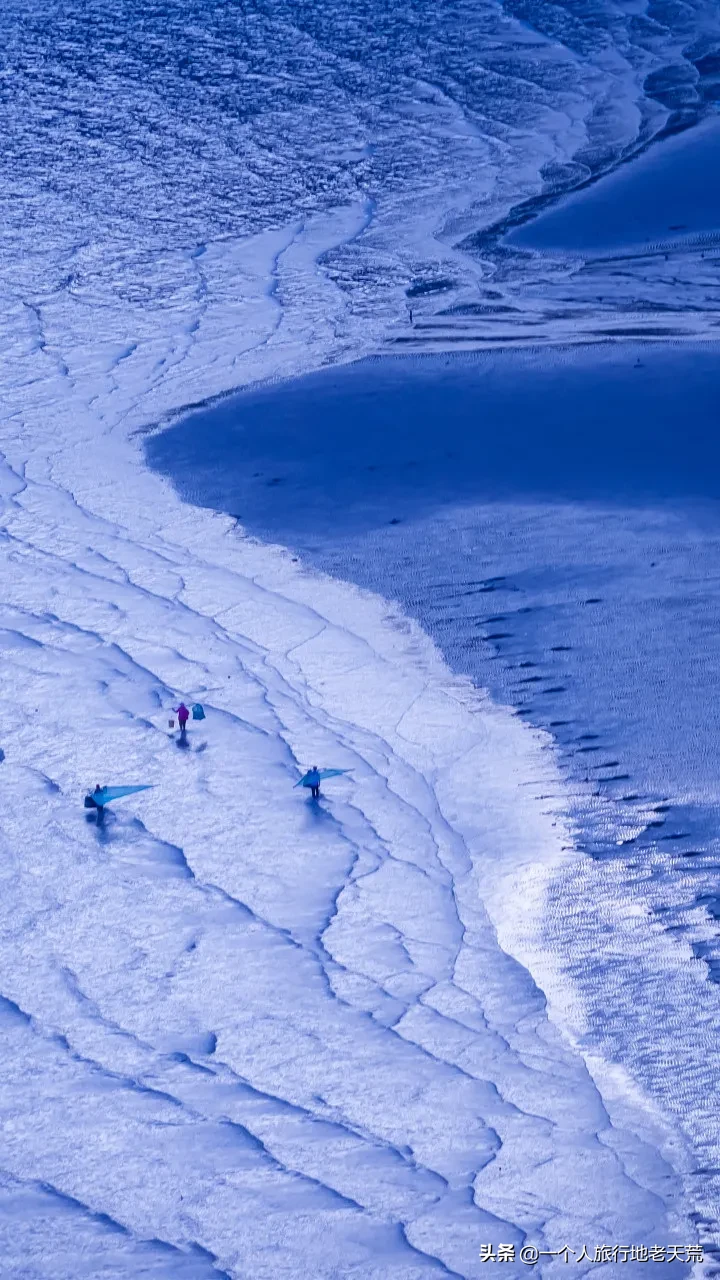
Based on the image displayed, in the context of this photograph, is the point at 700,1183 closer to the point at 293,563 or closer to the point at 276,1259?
the point at 276,1259

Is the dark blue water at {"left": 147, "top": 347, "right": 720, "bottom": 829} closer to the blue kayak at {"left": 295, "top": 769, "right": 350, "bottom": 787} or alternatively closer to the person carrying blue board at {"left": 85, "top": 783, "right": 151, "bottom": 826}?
the blue kayak at {"left": 295, "top": 769, "right": 350, "bottom": 787}

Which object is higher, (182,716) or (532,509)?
(532,509)

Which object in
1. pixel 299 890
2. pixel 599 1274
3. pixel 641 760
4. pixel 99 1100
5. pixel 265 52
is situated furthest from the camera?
pixel 265 52

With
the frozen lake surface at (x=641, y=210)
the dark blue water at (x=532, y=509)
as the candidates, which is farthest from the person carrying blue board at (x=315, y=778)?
the frozen lake surface at (x=641, y=210)

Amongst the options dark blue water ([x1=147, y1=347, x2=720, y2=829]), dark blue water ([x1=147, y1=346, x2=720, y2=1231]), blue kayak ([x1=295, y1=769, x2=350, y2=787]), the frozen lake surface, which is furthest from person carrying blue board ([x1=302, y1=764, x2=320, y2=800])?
the frozen lake surface

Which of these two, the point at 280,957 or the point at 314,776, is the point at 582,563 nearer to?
the point at 314,776

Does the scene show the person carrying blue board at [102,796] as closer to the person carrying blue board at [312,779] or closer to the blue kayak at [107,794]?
the blue kayak at [107,794]

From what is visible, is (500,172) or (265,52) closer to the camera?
(500,172)

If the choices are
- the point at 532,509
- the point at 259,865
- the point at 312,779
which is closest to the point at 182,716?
the point at 312,779

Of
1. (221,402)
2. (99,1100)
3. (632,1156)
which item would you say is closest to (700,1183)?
(632,1156)
